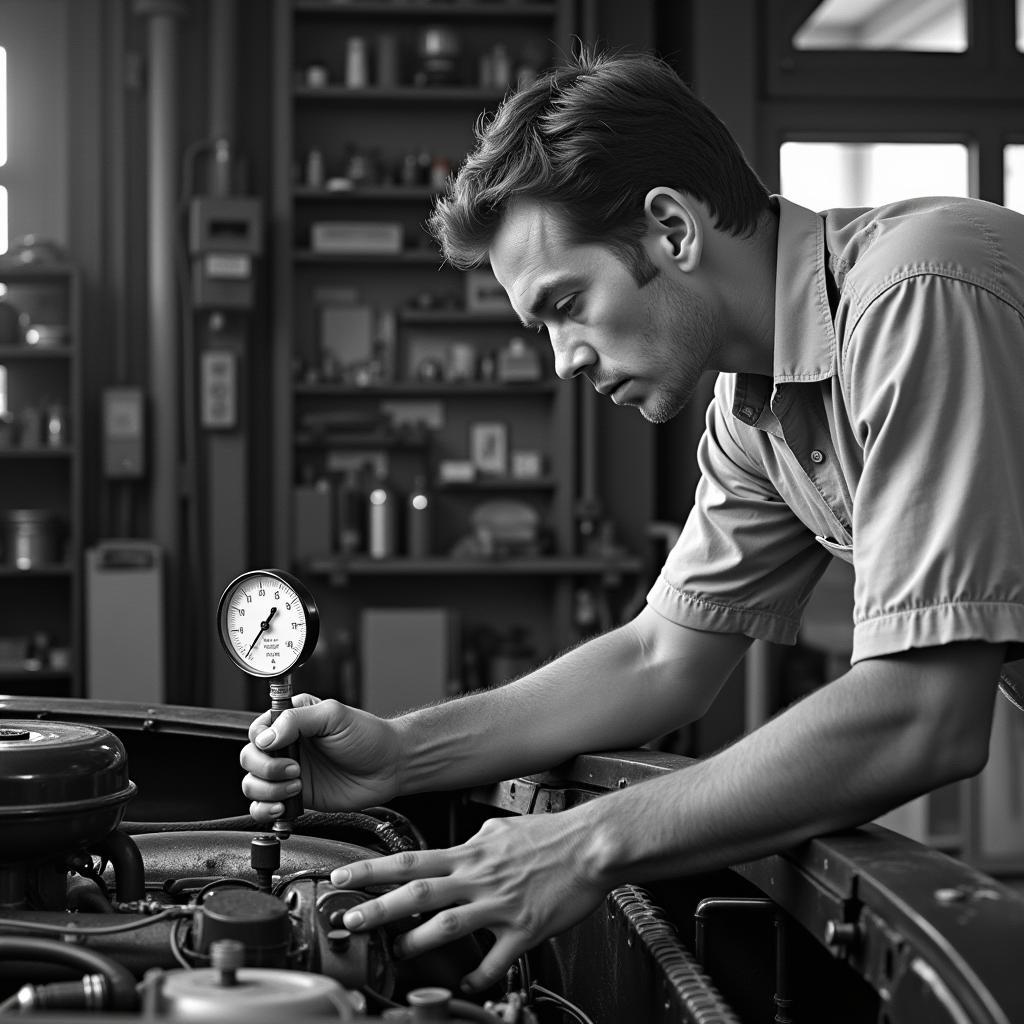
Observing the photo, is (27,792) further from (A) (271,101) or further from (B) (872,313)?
(A) (271,101)

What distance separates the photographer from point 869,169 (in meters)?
5.42

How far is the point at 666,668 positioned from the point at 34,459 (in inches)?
177

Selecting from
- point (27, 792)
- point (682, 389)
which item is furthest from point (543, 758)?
point (27, 792)

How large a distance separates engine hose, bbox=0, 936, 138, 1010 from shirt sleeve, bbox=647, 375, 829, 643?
82 centimetres

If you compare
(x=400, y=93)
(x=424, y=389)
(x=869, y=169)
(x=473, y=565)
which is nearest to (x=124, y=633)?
(x=473, y=565)

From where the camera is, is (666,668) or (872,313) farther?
(666,668)

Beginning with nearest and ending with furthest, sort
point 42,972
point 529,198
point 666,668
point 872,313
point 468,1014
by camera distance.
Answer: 1. point 468,1014
2. point 42,972
3. point 872,313
4. point 529,198
5. point 666,668

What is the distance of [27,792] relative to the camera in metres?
1.14

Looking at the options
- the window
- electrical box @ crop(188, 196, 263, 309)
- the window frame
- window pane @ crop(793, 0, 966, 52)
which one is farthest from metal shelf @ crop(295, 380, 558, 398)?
window pane @ crop(793, 0, 966, 52)

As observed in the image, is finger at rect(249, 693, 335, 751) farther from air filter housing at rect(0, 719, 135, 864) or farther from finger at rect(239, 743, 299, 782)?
air filter housing at rect(0, 719, 135, 864)

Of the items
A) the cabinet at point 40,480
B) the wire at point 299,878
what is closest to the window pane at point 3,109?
the cabinet at point 40,480

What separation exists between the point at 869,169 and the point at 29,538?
3.62m

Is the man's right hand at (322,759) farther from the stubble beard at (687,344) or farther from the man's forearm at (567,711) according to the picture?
the stubble beard at (687,344)

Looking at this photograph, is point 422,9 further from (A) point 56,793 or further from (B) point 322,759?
(A) point 56,793
